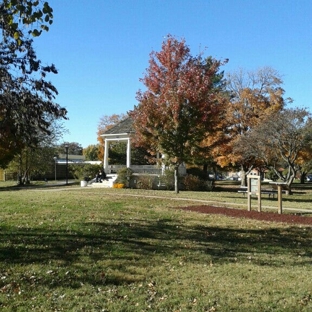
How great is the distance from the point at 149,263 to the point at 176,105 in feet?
48.9

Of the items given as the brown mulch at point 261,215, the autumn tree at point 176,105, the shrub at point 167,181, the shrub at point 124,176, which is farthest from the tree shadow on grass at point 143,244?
A: the shrub at point 124,176

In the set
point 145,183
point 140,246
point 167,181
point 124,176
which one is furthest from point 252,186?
point 124,176

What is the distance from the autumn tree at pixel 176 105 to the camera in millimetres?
21688

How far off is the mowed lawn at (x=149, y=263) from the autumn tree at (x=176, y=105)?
10091 mm

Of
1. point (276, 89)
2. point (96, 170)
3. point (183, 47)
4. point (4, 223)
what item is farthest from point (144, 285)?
point (276, 89)

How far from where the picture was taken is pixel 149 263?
7.23 metres

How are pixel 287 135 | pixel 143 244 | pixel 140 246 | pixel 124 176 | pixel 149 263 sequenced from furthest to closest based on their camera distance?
pixel 124 176
pixel 287 135
pixel 143 244
pixel 140 246
pixel 149 263

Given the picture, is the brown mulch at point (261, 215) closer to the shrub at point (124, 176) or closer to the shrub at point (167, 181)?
the shrub at point (167, 181)

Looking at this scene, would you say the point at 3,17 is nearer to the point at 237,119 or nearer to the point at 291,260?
the point at 291,260

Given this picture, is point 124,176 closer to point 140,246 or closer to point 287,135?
point 287,135

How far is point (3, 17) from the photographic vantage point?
28.0 ft

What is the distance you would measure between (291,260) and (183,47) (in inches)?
694

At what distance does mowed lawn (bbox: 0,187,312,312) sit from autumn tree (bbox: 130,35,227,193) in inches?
397

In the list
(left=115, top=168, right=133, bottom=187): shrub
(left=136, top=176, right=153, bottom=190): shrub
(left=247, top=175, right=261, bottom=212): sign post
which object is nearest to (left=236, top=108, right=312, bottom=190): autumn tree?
(left=136, top=176, right=153, bottom=190): shrub
